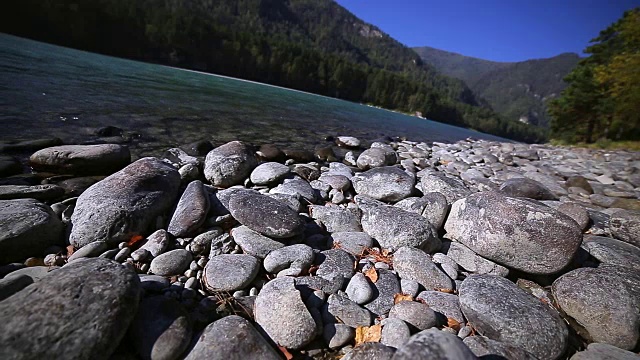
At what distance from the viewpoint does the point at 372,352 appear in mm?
1877

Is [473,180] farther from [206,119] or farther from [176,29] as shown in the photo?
[176,29]

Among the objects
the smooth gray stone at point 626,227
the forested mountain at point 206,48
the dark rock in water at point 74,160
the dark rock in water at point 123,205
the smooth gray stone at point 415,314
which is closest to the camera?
the smooth gray stone at point 415,314

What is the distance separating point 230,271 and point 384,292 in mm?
1573

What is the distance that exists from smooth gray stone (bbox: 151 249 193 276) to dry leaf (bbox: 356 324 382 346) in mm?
1844

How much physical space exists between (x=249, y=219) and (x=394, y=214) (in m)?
1.90

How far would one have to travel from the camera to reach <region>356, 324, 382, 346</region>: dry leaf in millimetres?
2162

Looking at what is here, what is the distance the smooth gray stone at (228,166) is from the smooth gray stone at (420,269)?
293 cm

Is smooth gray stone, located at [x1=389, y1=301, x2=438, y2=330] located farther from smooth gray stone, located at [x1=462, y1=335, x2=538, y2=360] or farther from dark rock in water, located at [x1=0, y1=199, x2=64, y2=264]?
dark rock in water, located at [x1=0, y1=199, x2=64, y2=264]

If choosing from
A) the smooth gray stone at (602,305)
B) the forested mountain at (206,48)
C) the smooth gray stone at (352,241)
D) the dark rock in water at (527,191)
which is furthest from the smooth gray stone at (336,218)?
the forested mountain at (206,48)

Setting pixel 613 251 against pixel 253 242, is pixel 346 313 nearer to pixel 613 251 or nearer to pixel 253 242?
pixel 253 242

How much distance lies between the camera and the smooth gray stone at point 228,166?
172 inches

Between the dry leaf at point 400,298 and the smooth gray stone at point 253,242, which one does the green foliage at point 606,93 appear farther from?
the smooth gray stone at point 253,242

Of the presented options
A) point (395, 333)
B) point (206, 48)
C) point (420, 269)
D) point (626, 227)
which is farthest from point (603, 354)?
point (206, 48)

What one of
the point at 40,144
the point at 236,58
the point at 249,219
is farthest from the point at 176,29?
the point at 249,219
